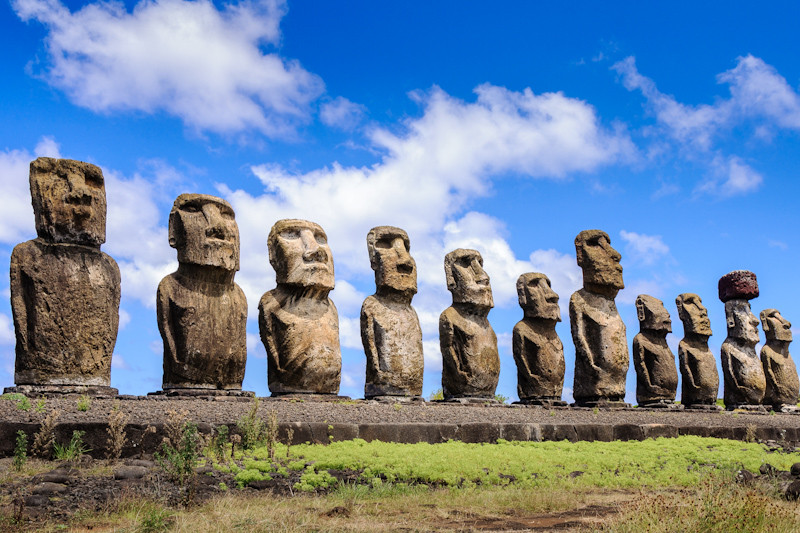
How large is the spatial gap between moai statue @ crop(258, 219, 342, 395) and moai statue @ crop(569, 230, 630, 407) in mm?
6907

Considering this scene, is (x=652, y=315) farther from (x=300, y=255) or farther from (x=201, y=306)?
(x=201, y=306)

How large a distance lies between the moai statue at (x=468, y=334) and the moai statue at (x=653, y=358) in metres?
5.51

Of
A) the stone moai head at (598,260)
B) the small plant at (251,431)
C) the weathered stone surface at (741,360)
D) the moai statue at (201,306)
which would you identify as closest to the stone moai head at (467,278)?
the stone moai head at (598,260)

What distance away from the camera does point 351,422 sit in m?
9.55

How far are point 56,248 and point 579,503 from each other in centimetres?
768

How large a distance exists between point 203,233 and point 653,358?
40.1ft

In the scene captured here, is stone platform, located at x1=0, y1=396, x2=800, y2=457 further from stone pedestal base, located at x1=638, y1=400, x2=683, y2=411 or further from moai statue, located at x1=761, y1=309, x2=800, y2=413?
moai statue, located at x1=761, y1=309, x2=800, y2=413

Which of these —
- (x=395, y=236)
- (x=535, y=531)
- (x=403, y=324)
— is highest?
(x=395, y=236)

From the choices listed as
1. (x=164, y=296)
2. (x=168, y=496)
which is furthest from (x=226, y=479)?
(x=164, y=296)

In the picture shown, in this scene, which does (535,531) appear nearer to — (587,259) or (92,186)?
(92,186)

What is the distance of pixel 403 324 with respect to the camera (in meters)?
14.4

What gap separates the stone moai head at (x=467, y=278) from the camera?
51.5 feet

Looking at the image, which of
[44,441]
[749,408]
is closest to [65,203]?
[44,441]

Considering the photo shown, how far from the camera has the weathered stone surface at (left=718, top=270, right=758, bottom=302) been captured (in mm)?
23219
